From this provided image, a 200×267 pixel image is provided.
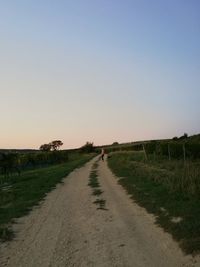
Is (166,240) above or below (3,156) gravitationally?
below

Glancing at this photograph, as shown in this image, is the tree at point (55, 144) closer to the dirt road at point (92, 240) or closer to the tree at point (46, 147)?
the tree at point (46, 147)

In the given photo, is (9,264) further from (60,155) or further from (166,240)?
(60,155)

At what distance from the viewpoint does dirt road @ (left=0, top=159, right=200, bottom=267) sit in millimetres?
8062

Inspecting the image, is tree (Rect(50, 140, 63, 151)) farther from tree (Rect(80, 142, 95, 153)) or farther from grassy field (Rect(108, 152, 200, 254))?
grassy field (Rect(108, 152, 200, 254))

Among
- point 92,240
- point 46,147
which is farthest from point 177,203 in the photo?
point 46,147

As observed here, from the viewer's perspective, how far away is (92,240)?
9695 millimetres

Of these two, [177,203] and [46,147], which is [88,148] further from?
[177,203]

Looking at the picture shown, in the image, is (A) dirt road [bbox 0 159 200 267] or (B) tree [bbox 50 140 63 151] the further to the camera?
(B) tree [bbox 50 140 63 151]

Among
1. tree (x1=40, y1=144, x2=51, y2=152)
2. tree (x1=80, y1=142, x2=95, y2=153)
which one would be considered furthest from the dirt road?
tree (x1=40, y1=144, x2=51, y2=152)

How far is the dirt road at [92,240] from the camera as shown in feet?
26.5

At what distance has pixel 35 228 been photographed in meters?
11.6

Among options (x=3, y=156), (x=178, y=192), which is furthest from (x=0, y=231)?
(x=3, y=156)

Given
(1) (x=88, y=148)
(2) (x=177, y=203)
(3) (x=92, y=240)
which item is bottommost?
(3) (x=92, y=240)

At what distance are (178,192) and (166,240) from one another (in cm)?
627
